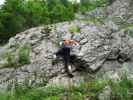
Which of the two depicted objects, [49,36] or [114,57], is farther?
[49,36]

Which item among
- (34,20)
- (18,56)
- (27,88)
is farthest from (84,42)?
(34,20)

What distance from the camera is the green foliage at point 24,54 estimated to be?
18812mm

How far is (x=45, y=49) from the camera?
19797mm

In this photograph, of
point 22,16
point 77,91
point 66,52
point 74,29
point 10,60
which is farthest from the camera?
point 22,16

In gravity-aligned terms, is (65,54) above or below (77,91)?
above

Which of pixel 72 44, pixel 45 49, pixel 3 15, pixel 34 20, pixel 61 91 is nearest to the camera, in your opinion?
pixel 61 91

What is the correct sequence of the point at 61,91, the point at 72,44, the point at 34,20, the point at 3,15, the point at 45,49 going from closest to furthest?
1. the point at 61,91
2. the point at 72,44
3. the point at 45,49
4. the point at 3,15
5. the point at 34,20

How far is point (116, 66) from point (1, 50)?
671 cm

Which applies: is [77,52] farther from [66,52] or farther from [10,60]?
[10,60]

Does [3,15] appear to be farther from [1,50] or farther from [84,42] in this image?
[84,42]

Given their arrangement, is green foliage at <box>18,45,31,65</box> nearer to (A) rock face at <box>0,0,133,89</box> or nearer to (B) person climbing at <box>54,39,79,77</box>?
(A) rock face at <box>0,0,133,89</box>

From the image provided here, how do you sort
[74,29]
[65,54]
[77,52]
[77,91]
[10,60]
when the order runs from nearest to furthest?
[77,91], [65,54], [77,52], [10,60], [74,29]

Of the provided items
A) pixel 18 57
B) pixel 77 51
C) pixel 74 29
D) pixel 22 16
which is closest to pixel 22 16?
pixel 22 16

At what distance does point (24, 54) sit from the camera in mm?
19266
